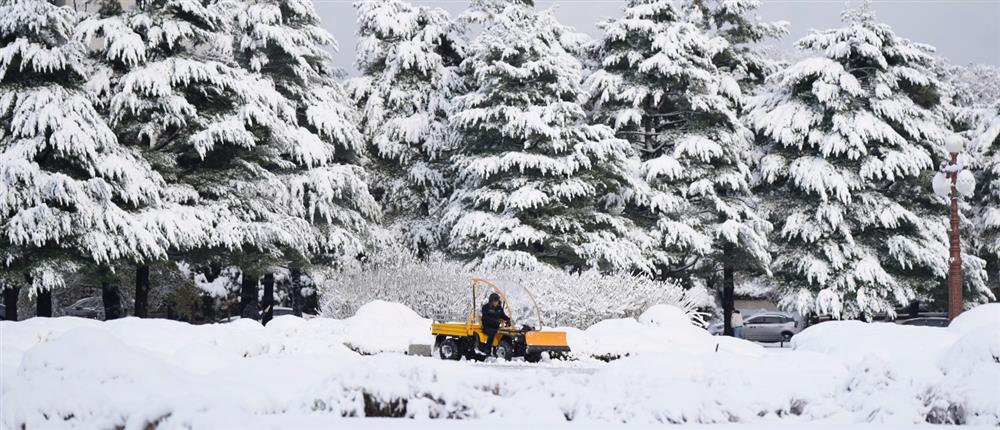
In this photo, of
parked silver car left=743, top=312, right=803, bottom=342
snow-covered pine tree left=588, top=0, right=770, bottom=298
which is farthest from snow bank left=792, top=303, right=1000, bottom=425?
parked silver car left=743, top=312, right=803, bottom=342

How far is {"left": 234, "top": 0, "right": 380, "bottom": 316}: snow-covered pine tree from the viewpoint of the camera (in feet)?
107

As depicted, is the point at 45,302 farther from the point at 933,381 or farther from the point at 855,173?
the point at 855,173

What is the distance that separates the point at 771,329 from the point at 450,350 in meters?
24.1

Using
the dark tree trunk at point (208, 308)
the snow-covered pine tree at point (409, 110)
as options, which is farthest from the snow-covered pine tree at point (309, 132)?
the dark tree trunk at point (208, 308)

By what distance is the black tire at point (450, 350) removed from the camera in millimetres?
20984

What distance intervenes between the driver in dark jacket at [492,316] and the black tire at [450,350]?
2.86 feet

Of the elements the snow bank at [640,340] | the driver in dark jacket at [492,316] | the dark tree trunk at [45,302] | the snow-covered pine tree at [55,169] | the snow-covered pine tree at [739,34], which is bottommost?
the snow bank at [640,340]

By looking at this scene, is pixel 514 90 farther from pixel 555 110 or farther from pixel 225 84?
pixel 225 84

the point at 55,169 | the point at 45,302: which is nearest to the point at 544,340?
the point at 55,169

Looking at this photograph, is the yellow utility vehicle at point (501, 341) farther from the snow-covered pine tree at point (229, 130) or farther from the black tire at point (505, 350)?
the snow-covered pine tree at point (229, 130)

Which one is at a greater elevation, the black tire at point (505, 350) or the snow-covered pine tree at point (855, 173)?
the snow-covered pine tree at point (855, 173)

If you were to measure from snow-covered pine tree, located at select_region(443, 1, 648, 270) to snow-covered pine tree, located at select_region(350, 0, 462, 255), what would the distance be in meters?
2.00

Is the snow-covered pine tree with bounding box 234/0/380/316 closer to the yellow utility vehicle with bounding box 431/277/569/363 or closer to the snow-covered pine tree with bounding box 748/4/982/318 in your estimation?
the yellow utility vehicle with bounding box 431/277/569/363

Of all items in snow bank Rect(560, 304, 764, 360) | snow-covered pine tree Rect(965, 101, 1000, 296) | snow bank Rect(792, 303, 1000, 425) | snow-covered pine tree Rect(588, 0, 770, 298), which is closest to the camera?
snow bank Rect(792, 303, 1000, 425)
